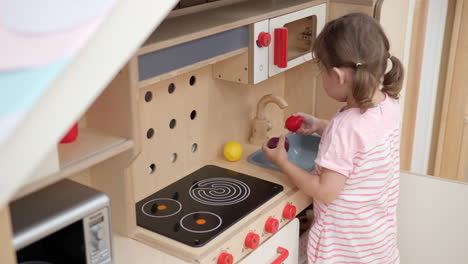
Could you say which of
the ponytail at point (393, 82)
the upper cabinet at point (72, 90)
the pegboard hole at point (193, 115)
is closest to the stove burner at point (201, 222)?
the pegboard hole at point (193, 115)

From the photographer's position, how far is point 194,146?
1.71m

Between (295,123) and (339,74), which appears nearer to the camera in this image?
(339,74)

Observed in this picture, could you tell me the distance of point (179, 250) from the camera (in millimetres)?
1274

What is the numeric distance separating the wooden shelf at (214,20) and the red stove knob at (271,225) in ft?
1.63

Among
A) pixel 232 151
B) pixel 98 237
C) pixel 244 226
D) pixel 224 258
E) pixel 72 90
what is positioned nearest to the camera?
pixel 72 90

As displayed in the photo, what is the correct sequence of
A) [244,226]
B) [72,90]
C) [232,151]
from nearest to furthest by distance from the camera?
[72,90] → [244,226] → [232,151]

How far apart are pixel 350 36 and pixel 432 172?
1.79 meters

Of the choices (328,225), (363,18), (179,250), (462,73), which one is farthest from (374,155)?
(462,73)

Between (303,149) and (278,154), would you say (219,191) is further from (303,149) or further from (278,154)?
(303,149)

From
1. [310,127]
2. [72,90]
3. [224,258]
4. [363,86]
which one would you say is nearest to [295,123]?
[310,127]

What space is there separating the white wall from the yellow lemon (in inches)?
20.7

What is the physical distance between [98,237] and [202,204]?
0.50 metres

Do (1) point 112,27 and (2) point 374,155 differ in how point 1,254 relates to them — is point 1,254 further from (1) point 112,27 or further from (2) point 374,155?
(2) point 374,155

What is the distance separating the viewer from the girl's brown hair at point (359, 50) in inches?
55.3
